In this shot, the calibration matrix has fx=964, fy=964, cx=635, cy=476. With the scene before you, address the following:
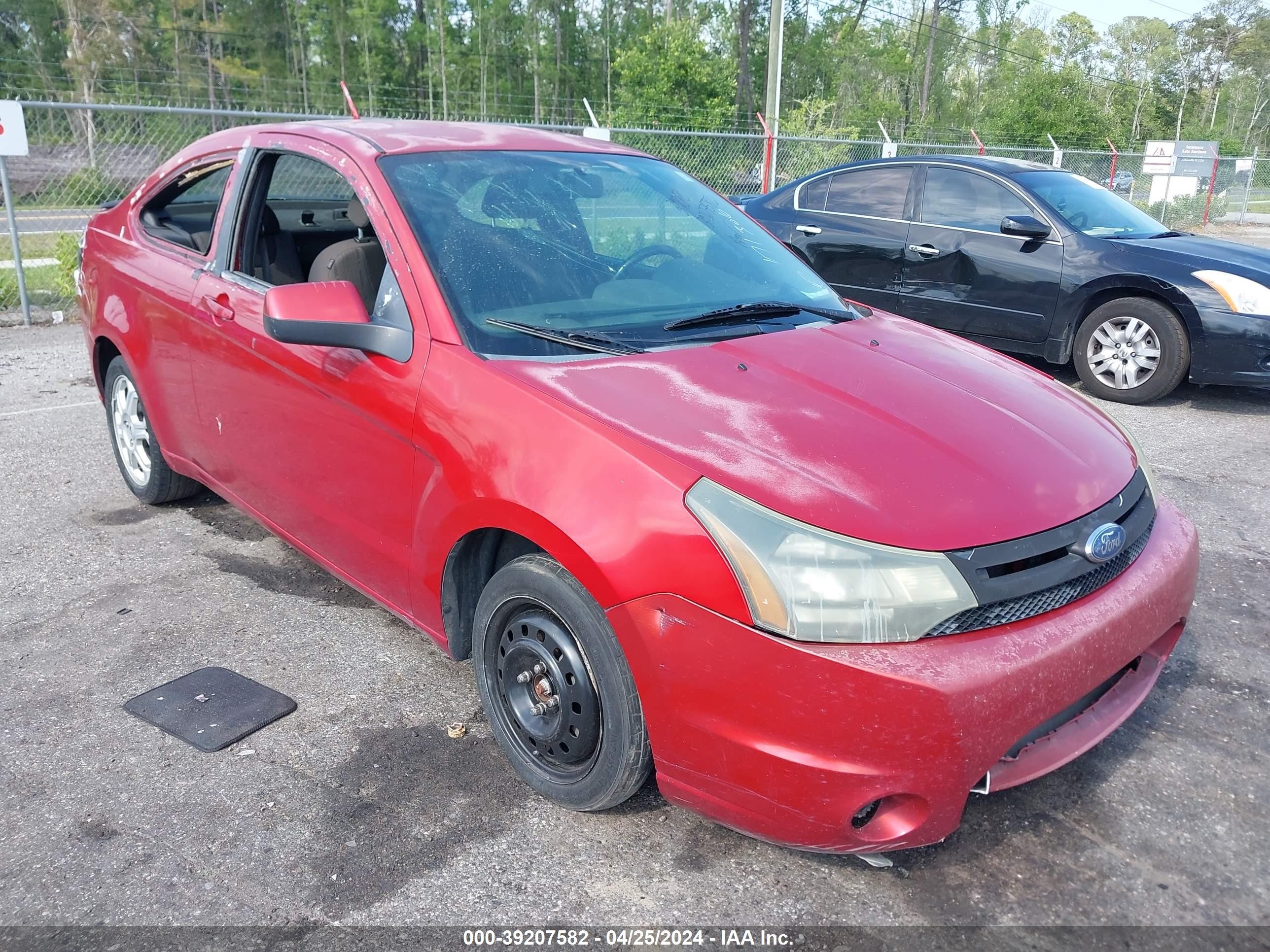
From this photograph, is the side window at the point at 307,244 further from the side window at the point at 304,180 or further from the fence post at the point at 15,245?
the fence post at the point at 15,245

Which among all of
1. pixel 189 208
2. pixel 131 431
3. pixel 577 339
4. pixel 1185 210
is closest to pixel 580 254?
pixel 577 339

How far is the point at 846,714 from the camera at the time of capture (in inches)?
76.6

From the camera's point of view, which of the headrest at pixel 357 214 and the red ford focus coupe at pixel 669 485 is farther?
the headrest at pixel 357 214

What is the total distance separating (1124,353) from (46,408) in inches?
291

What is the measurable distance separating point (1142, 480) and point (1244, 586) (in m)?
1.68

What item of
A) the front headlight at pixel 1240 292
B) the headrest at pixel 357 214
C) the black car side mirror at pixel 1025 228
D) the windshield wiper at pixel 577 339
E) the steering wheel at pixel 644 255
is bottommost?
the front headlight at pixel 1240 292

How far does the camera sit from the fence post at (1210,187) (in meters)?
22.7

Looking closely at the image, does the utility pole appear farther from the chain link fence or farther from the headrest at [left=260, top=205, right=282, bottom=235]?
the headrest at [left=260, top=205, right=282, bottom=235]

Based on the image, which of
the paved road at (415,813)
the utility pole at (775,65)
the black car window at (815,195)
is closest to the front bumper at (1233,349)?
the black car window at (815,195)

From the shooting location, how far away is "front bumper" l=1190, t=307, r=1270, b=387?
20.7ft

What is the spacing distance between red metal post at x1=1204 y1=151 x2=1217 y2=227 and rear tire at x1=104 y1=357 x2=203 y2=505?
2464cm

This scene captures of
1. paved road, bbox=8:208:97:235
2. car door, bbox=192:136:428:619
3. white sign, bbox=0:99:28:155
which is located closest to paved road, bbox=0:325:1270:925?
car door, bbox=192:136:428:619

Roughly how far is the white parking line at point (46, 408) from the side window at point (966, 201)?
618 centimetres

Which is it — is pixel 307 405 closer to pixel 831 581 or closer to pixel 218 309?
pixel 218 309
